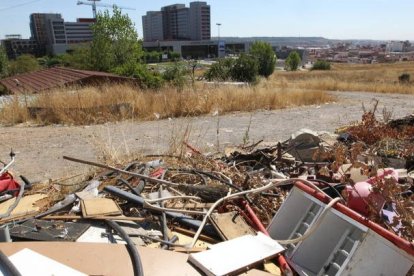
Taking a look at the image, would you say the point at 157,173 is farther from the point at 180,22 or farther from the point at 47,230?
the point at 180,22

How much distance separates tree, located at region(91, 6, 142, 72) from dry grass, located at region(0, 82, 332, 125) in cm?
1735

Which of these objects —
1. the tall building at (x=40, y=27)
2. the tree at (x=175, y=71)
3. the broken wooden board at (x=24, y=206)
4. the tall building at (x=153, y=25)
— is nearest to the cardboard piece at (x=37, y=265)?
the broken wooden board at (x=24, y=206)

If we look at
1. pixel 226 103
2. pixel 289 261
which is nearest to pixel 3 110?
pixel 226 103

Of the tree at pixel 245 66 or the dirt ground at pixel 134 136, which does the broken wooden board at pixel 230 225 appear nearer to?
the dirt ground at pixel 134 136

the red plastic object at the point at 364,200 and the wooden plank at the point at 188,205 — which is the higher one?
the red plastic object at the point at 364,200

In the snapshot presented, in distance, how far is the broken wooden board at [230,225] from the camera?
2542mm

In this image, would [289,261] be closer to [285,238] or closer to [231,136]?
[285,238]

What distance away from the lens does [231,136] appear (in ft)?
23.4

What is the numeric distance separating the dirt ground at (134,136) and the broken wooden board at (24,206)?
1.10m

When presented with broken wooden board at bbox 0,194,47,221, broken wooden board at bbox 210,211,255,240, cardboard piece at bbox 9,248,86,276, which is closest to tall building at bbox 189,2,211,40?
broken wooden board at bbox 0,194,47,221

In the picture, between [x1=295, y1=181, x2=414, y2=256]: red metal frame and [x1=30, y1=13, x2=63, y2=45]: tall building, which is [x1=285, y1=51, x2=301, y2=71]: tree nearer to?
[x1=295, y1=181, x2=414, y2=256]: red metal frame

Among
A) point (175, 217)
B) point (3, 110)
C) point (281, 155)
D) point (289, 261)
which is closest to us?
point (289, 261)

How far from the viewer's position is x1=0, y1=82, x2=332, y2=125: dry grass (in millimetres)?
8648

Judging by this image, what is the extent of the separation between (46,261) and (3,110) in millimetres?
8461
